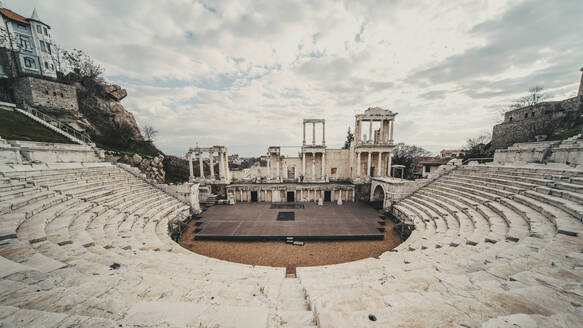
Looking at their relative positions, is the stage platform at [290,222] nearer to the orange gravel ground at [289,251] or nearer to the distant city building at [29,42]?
the orange gravel ground at [289,251]

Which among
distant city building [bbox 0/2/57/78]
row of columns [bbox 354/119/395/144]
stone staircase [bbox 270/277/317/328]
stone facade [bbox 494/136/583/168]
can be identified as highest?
distant city building [bbox 0/2/57/78]

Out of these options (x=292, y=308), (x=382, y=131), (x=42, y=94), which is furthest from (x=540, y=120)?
(x=42, y=94)

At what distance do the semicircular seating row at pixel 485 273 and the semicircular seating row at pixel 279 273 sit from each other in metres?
0.03

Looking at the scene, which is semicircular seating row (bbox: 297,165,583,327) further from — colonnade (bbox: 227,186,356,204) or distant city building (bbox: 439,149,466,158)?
distant city building (bbox: 439,149,466,158)

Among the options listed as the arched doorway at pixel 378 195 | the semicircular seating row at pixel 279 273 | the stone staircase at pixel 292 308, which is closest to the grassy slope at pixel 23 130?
the semicircular seating row at pixel 279 273

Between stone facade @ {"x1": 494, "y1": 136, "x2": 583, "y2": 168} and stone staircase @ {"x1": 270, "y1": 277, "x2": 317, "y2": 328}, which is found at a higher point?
stone facade @ {"x1": 494, "y1": 136, "x2": 583, "y2": 168}

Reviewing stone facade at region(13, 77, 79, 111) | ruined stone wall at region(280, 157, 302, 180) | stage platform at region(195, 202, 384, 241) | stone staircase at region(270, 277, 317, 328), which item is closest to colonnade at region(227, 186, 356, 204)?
stage platform at region(195, 202, 384, 241)

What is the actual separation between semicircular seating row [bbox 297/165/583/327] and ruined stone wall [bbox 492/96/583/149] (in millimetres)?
23366

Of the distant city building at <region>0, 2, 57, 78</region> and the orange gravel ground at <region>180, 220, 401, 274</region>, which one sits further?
the distant city building at <region>0, 2, 57, 78</region>

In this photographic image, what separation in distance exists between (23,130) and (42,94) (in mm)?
13367

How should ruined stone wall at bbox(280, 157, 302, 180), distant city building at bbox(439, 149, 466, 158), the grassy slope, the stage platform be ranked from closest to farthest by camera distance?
the stage platform → the grassy slope → ruined stone wall at bbox(280, 157, 302, 180) → distant city building at bbox(439, 149, 466, 158)

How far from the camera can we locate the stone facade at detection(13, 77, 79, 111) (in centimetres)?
2223

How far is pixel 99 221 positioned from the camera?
27.2 feet

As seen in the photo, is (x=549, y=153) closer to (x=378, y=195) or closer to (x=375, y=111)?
(x=378, y=195)
